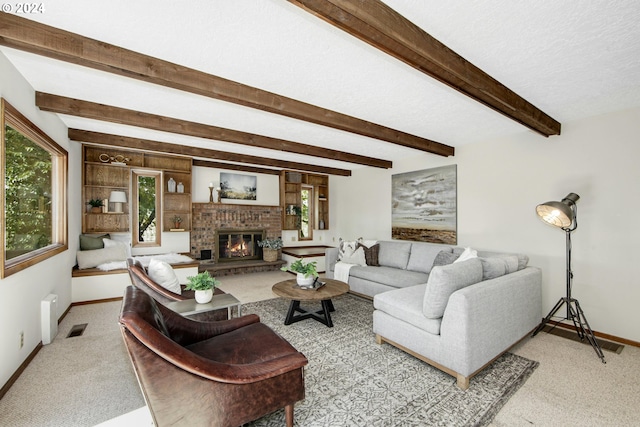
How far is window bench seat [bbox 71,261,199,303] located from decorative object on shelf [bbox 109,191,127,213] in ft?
3.93

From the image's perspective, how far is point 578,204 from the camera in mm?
3357

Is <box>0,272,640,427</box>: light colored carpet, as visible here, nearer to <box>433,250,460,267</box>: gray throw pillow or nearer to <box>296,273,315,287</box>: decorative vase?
<box>433,250,460,267</box>: gray throw pillow

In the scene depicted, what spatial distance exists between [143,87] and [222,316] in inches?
93.0

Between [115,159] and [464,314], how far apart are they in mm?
5908

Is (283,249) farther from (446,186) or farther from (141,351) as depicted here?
(141,351)

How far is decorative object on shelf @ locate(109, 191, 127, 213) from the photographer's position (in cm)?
491

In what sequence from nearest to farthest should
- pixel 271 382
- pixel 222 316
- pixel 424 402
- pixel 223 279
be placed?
pixel 271 382 → pixel 424 402 → pixel 222 316 → pixel 223 279

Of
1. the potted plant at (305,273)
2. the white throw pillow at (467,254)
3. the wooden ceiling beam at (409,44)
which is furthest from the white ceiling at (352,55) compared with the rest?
the potted plant at (305,273)

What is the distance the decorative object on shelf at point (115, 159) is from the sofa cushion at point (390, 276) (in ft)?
15.0

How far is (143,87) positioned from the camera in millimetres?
2588

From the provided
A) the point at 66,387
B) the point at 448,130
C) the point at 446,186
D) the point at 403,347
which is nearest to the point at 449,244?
the point at 446,186

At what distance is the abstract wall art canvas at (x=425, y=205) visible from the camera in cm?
468

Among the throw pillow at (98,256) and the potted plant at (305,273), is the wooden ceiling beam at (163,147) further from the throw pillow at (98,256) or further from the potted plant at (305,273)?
the potted plant at (305,273)

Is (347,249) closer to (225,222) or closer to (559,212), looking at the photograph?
(225,222)
